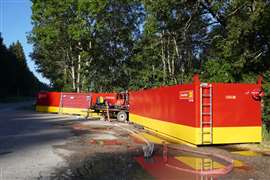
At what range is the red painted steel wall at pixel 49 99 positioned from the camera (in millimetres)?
44188

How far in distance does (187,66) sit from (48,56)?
24.0m

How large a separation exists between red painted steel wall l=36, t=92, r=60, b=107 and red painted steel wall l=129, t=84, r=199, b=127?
17.3 meters

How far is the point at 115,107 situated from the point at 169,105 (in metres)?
16.0

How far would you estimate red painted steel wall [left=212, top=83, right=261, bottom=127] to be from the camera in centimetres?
1731

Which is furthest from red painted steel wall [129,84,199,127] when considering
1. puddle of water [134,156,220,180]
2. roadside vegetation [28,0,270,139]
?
roadside vegetation [28,0,270,139]

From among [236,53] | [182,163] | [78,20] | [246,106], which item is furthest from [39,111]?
[182,163]

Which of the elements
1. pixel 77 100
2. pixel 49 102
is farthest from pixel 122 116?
pixel 49 102

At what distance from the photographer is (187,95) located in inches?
704

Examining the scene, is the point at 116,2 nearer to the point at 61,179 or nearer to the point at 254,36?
the point at 254,36

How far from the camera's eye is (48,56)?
7019 cm

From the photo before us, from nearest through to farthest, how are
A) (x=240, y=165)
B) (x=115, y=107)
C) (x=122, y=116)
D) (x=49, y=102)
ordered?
(x=240, y=165) → (x=122, y=116) → (x=115, y=107) → (x=49, y=102)

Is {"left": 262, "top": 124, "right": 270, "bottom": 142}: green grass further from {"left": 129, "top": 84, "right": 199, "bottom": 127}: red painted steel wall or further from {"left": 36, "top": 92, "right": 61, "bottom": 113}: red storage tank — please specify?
{"left": 36, "top": 92, "right": 61, "bottom": 113}: red storage tank

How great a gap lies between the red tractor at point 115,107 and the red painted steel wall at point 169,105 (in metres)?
6.69

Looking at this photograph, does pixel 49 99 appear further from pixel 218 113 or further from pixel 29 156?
pixel 29 156
